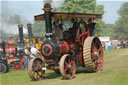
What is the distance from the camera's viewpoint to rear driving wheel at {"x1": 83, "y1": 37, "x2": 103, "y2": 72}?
318 inches

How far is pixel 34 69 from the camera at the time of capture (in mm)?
7848

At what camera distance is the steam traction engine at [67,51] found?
7.71 meters

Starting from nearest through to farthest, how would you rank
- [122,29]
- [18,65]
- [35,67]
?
[35,67] < [18,65] < [122,29]

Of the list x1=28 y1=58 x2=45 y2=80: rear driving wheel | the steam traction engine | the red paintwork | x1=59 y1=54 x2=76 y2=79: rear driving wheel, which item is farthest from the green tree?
x1=28 y1=58 x2=45 y2=80: rear driving wheel

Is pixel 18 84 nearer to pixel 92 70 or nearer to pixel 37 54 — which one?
pixel 92 70

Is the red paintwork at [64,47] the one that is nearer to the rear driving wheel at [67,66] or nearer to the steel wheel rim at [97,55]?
the rear driving wheel at [67,66]

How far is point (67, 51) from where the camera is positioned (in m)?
8.41

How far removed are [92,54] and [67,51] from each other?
1.06 metres

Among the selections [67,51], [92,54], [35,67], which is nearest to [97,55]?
[92,54]

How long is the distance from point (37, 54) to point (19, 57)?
2716mm

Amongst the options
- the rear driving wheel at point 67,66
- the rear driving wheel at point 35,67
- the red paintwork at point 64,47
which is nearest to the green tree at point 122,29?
the red paintwork at point 64,47

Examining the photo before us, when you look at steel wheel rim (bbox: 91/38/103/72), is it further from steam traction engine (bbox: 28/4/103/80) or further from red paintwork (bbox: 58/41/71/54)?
red paintwork (bbox: 58/41/71/54)

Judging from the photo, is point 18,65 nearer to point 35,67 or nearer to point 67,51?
point 35,67

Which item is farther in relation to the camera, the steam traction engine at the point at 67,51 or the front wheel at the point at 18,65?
the front wheel at the point at 18,65
